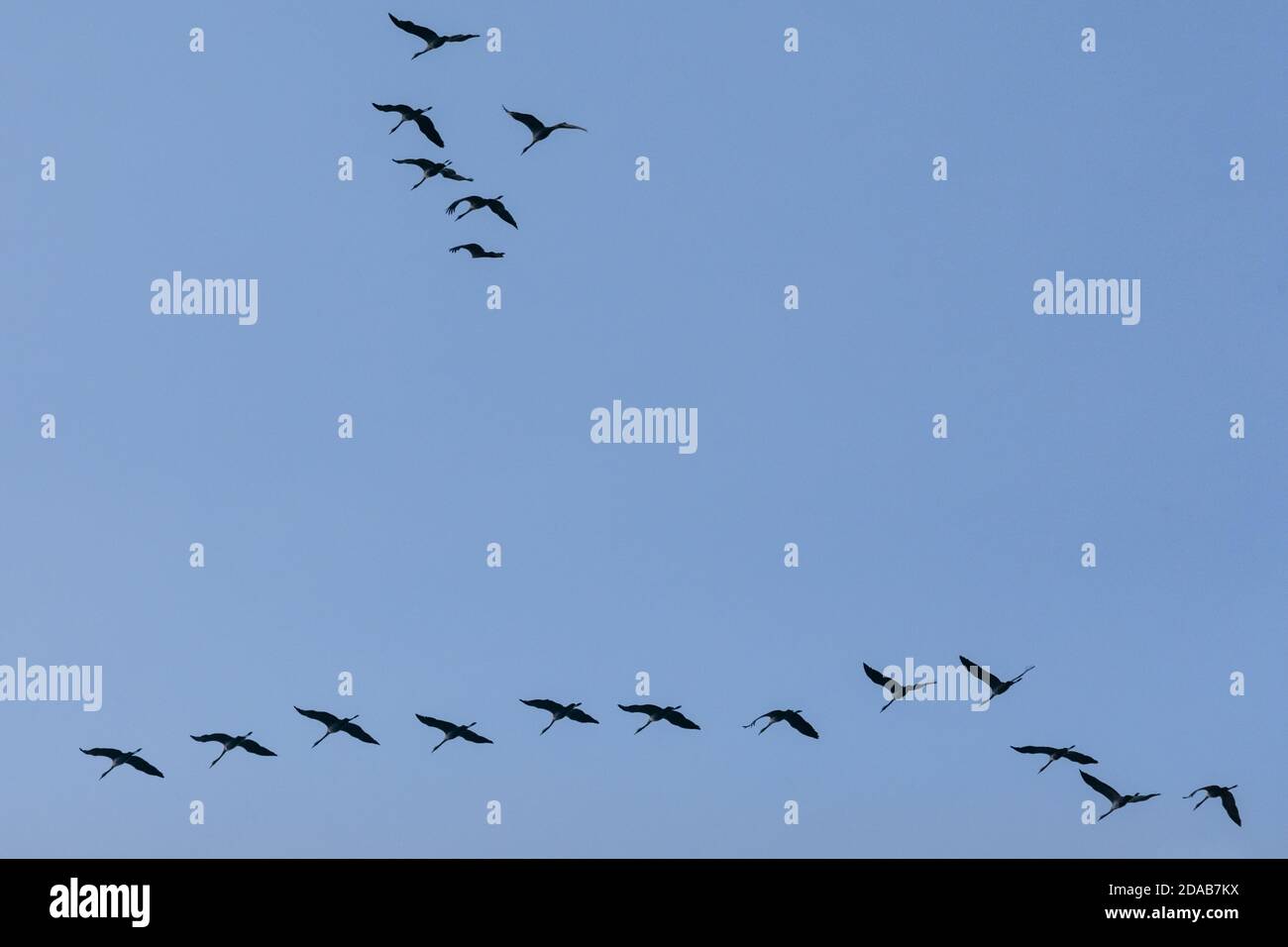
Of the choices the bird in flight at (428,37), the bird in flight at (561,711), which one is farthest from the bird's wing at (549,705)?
the bird in flight at (428,37)

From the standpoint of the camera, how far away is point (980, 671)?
61.1 m

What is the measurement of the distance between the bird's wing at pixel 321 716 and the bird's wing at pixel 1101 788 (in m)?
23.8

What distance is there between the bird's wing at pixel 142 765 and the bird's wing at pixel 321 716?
599 cm

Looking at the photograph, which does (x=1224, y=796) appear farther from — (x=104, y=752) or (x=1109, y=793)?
(x=104, y=752)

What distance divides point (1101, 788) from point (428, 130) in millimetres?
29658

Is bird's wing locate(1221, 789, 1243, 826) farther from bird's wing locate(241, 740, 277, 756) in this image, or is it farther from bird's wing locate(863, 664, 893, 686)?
bird's wing locate(241, 740, 277, 756)

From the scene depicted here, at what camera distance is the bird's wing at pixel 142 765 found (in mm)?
62625

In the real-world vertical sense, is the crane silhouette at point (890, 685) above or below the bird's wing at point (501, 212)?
below

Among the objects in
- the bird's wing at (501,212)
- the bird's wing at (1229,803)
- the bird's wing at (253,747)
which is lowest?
the bird's wing at (1229,803)

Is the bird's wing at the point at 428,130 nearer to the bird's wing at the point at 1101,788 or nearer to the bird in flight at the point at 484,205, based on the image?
the bird in flight at the point at 484,205

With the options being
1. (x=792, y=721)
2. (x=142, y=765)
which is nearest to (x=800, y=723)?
(x=792, y=721)
